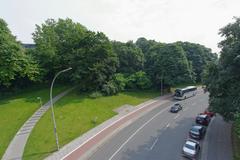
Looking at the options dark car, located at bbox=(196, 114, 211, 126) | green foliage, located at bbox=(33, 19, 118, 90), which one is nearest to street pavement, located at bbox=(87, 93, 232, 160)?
dark car, located at bbox=(196, 114, 211, 126)

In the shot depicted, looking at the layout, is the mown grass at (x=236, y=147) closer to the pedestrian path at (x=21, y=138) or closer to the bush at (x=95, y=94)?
the pedestrian path at (x=21, y=138)

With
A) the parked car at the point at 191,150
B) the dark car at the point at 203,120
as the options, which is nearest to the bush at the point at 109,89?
the dark car at the point at 203,120

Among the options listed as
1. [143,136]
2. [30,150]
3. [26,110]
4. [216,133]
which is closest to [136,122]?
[143,136]

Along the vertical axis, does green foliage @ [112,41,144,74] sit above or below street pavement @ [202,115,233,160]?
above

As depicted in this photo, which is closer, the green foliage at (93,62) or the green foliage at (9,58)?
the green foliage at (9,58)

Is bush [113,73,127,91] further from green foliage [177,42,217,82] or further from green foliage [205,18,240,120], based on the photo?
green foliage [177,42,217,82]

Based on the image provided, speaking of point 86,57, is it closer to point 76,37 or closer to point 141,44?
point 76,37

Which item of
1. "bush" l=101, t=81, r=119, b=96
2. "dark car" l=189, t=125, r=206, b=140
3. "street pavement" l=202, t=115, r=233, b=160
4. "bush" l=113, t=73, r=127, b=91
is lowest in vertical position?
"street pavement" l=202, t=115, r=233, b=160
